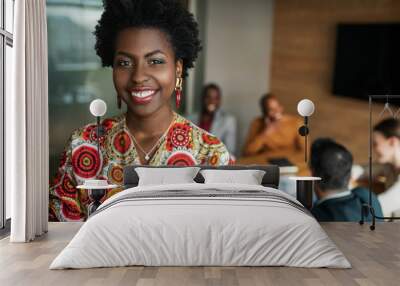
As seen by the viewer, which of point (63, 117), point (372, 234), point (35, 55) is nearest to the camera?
point (35, 55)

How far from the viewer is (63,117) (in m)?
6.95

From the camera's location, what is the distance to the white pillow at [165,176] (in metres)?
6.32

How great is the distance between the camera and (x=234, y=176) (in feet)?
20.9

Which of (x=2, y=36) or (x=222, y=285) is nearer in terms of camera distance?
(x=222, y=285)

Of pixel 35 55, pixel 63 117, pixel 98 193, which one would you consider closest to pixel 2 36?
pixel 35 55

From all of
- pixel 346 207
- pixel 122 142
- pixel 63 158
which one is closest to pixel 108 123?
pixel 122 142

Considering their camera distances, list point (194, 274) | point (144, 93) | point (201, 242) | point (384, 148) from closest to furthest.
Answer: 1. point (194, 274)
2. point (201, 242)
3. point (144, 93)
4. point (384, 148)

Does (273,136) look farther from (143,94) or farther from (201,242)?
(201,242)

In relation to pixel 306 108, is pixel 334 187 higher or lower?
lower

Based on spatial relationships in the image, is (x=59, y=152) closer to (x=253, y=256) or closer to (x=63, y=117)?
(x=63, y=117)

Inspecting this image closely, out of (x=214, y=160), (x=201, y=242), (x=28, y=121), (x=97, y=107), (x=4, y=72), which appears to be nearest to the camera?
(x=201, y=242)

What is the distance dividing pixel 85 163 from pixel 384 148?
3.33 m

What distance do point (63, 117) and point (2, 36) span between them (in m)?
1.30

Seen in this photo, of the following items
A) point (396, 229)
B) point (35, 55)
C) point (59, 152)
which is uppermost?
point (35, 55)
